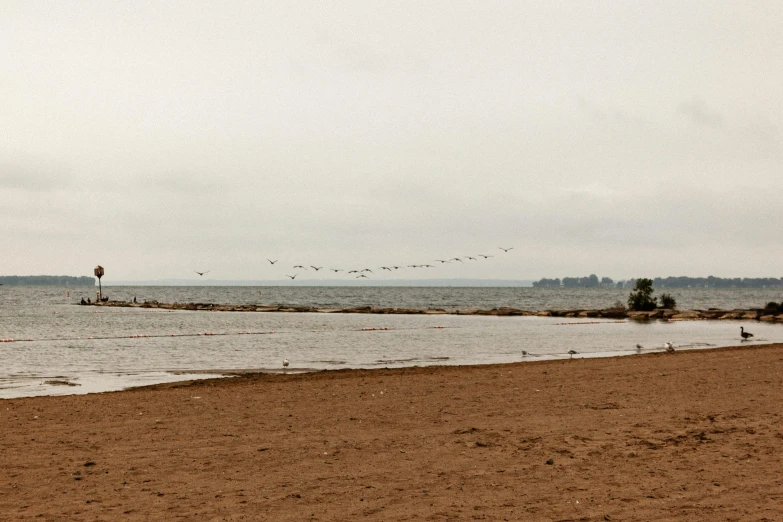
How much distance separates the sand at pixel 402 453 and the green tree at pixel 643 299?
206 feet

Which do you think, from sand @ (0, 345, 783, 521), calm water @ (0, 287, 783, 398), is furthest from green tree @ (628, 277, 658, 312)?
sand @ (0, 345, 783, 521)

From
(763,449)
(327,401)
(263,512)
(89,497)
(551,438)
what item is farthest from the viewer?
(327,401)

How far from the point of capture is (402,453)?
11.0m

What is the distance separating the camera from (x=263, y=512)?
26.9 feet

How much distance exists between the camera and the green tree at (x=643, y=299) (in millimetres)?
78750

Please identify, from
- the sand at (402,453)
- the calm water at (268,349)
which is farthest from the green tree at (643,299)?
the sand at (402,453)

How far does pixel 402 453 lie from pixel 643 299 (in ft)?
245

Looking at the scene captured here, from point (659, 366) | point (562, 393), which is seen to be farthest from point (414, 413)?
point (659, 366)

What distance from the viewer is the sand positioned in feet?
27.4

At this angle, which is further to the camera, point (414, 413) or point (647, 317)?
point (647, 317)

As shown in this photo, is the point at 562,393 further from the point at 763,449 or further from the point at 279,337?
the point at 279,337

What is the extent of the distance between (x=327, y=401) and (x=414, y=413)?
2.69 meters

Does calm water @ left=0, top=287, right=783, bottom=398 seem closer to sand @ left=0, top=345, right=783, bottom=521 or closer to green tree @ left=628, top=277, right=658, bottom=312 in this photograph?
sand @ left=0, top=345, right=783, bottom=521

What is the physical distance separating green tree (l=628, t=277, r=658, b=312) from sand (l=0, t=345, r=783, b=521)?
206 ft
